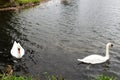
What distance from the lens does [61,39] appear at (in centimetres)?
3016

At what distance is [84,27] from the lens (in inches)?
1414

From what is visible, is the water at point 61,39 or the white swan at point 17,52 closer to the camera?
the water at point 61,39

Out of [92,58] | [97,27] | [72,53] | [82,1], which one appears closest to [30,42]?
[72,53]

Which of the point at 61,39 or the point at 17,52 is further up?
the point at 61,39

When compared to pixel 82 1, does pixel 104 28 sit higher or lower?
lower

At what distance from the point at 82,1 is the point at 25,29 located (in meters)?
29.6

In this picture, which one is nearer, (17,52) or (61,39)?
(17,52)

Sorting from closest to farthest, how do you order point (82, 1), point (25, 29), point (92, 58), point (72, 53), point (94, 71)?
point (94, 71)
point (92, 58)
point (72, 53)
point (25, 29)
point (82, 1)

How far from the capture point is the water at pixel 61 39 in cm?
2158

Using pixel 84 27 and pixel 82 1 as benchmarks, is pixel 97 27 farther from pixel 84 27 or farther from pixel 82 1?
pixel 82 1

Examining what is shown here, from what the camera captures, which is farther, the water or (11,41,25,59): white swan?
(11,41,25,59): white swan

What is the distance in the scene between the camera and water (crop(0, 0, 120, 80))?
70.8 feet

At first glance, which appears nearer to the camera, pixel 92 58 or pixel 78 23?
pixel 92 58

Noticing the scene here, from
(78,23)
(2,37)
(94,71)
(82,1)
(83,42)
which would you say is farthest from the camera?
(82,1)
